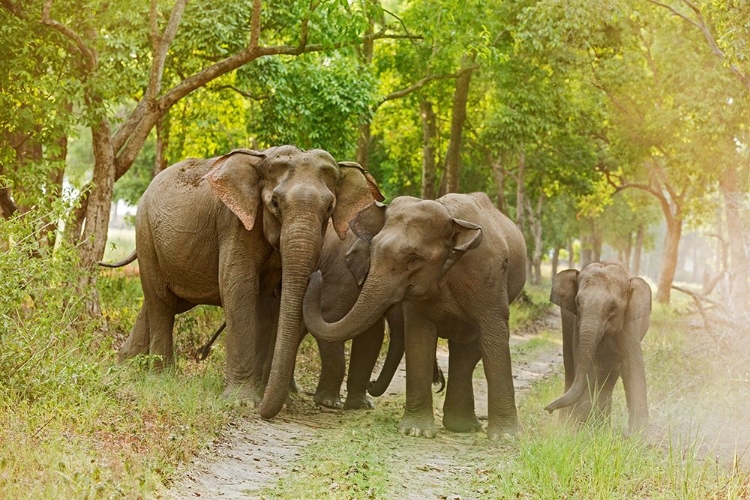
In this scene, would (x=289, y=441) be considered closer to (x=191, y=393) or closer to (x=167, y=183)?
(x=191, y=393)

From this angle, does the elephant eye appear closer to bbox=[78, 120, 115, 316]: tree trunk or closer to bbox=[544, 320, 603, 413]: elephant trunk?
bbox=[544, 320, 603, 413]: elephant trunk

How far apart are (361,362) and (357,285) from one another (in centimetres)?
127

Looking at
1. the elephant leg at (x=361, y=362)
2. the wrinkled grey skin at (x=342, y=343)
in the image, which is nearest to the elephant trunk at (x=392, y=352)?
the wrinkled grey skin at (x=342, y=343)

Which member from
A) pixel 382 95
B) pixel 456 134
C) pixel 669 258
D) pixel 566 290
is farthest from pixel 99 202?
pixel 669 258

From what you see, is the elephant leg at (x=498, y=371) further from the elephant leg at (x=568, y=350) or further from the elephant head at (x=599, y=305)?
the elephant leg at (x=568, y=350)

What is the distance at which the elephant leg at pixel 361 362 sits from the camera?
11.1 metres

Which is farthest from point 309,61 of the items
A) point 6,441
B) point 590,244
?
point 590,244

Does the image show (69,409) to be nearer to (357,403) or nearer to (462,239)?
(462,239)

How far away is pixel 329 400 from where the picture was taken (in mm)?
11188

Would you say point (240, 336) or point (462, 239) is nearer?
point (462, 239)

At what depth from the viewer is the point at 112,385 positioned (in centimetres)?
876

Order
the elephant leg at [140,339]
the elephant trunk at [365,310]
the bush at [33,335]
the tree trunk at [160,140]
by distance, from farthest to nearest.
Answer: the tree trunk at [160,140]
the elephant leg at [140,339]
the elephant trunk at [365,310]
the bush at [33,335]

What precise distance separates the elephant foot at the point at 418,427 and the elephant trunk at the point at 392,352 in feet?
4.14

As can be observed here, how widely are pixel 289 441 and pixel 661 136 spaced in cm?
2395
